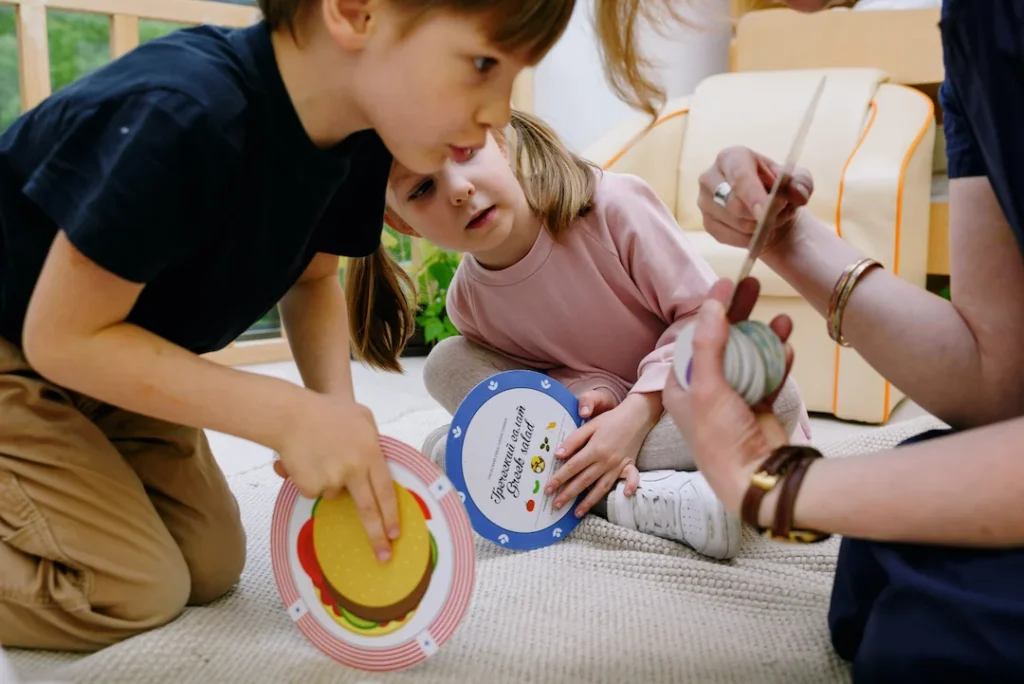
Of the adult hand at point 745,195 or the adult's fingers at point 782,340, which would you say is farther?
the adult hand at point 745,195

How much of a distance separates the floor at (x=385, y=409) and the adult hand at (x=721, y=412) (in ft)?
2.72

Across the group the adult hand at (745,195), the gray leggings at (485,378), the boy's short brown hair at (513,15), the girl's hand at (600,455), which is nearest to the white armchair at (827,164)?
the gray leggings at (485,378)

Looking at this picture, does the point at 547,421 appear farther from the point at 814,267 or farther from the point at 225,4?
the point at 225,4

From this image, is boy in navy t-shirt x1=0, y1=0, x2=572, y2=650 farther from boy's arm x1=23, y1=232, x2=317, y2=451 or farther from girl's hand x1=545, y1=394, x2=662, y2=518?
girl's hand x1=545, y1=394, x2=662, y2=518

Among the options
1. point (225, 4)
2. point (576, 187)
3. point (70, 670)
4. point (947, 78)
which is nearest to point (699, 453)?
point (947, 78)

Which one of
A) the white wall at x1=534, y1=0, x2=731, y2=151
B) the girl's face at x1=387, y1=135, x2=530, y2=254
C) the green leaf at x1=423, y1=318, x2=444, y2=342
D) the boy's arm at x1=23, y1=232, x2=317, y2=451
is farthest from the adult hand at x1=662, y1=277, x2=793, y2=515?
the white wall at x1=534, y1=0, x2=731, y2=151

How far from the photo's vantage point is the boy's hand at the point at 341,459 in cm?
67

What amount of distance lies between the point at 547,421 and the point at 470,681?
1.35 feet

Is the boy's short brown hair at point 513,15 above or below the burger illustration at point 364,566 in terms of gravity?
above

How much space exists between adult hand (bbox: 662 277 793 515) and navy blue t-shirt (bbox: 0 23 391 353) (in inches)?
15.0

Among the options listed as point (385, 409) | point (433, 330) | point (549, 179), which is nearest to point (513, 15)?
point (549, 179)

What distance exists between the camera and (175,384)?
2.21ft

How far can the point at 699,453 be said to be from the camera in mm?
611

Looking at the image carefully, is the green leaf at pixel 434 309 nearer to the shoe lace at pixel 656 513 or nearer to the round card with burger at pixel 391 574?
the shoe lace at pixel 656 513
